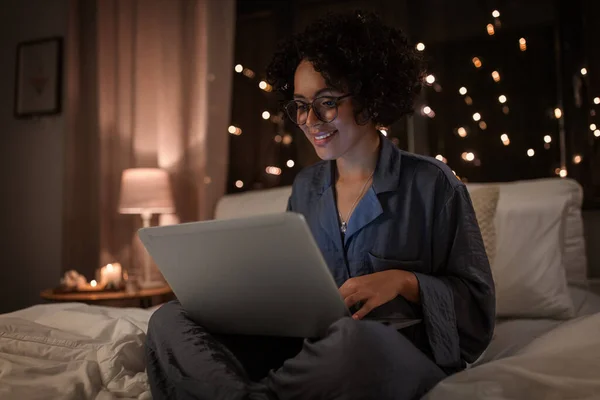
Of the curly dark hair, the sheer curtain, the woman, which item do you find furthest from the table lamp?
the curly dark hair

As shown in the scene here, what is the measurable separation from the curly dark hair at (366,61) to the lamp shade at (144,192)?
1352mm

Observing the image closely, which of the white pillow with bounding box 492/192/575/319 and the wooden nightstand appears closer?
the white pillow with bounding box 492/192/575/319

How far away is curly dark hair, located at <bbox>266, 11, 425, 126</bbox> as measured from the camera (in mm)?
1063

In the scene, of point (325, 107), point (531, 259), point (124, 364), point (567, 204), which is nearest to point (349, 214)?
point (325, 107)

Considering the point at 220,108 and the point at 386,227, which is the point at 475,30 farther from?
the point at 386,227

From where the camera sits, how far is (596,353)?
0.82m

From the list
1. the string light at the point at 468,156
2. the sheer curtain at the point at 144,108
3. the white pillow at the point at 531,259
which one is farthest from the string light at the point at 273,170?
the white pillow at the point at 531,259

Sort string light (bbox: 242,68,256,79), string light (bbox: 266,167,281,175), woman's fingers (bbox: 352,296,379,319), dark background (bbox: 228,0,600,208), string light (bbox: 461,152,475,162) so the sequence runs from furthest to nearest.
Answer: string light (bbox: 242,68,256,79) < string light (bbox: 266,167,281,175) < string light (bbox: 461,152,475,162) < dark background (bbox: 228,0,600,208) < woman's fingers (bbox: 352,296,379,319)

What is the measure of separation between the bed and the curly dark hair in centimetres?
53

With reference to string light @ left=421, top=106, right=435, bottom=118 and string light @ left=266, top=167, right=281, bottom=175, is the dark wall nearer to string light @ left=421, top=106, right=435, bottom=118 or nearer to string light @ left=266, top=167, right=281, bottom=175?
string light @ left=266, top=167, right=281, bottom=175

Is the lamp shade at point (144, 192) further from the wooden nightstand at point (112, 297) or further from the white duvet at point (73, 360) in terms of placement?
the white duvet at point (73, 360)

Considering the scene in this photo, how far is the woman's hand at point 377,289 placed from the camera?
2.79 ft

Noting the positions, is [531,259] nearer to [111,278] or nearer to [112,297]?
[112,297]

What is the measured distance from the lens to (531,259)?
155cm
